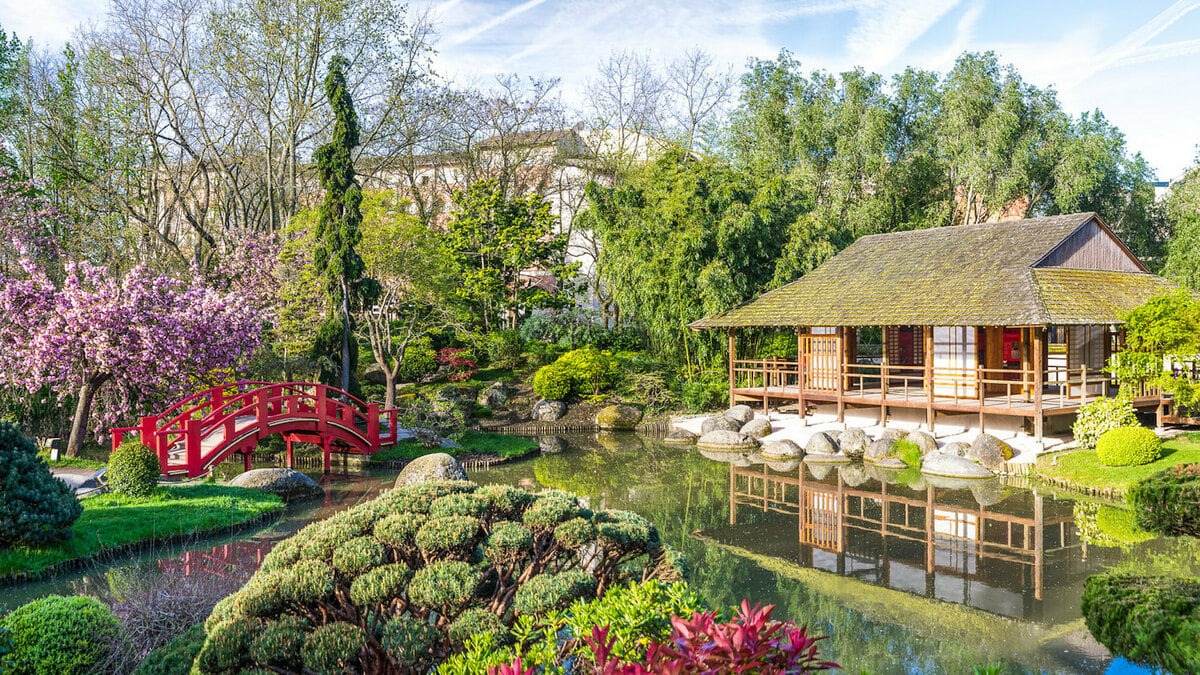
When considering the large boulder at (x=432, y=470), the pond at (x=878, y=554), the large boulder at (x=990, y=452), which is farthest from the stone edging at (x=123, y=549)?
the large boulder at (x=990, y=452)

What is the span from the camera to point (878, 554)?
11102mm

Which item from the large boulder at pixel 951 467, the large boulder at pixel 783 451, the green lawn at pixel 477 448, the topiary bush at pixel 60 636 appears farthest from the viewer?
the large boulder at pixel 783 451

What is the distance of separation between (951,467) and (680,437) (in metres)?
7.88

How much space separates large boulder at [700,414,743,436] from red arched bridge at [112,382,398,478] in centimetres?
774

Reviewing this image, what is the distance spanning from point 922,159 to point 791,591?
25.0 m

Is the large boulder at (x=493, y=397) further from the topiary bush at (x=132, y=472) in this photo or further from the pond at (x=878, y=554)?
the topiary bush at (x=132, y=472)

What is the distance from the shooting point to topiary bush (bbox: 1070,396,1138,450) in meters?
15.8

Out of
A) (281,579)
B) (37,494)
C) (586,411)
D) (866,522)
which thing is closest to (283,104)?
(586,411)

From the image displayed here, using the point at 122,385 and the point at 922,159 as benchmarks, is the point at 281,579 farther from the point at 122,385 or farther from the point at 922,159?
the point at 922,159

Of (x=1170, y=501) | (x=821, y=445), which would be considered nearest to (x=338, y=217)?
(x=821, y=445)

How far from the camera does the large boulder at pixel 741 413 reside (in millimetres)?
22156

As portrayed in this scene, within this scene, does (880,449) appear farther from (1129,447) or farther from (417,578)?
(417,578)

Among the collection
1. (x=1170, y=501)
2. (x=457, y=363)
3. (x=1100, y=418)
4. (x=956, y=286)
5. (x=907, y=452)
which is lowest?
(x=907, y=452)

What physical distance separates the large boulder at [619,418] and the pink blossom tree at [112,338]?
10.3 m
